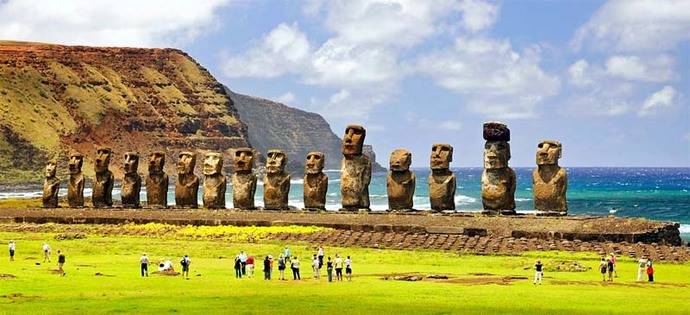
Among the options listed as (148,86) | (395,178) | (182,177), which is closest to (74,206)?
(182,177)

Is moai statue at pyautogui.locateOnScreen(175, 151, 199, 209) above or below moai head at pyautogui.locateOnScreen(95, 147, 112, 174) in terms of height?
below

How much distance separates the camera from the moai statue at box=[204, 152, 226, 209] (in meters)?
51.5

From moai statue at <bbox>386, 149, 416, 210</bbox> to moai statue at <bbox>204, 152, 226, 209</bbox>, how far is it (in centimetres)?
861

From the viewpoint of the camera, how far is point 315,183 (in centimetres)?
4888

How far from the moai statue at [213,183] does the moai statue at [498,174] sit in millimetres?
12837

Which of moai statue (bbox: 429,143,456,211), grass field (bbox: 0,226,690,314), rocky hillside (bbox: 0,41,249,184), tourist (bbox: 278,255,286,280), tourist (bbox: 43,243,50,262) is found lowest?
grass field (bbox: 0,226,690,314)

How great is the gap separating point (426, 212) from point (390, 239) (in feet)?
Result: 13.8

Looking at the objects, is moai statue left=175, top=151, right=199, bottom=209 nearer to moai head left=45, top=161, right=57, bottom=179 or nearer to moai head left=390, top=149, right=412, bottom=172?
moai head left=45, top=161, right=57, bottom=179

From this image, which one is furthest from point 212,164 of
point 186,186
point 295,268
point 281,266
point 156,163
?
point 295,268

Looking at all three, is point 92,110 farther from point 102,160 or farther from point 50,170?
point 102,160

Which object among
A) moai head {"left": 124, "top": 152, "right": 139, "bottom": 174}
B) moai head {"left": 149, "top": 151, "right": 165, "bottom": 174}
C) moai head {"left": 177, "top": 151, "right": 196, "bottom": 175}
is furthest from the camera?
moai head {"left": 124, "top": 152, "right": 139, "bottom": 174}

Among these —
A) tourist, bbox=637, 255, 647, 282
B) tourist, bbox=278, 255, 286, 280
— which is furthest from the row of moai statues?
tourist, bbox=278, 255, 286, 280

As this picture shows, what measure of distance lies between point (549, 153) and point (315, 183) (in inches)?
408

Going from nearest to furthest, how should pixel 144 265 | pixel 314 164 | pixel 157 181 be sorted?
pixel 144 265, pixel 314 164, pixel 157 181
